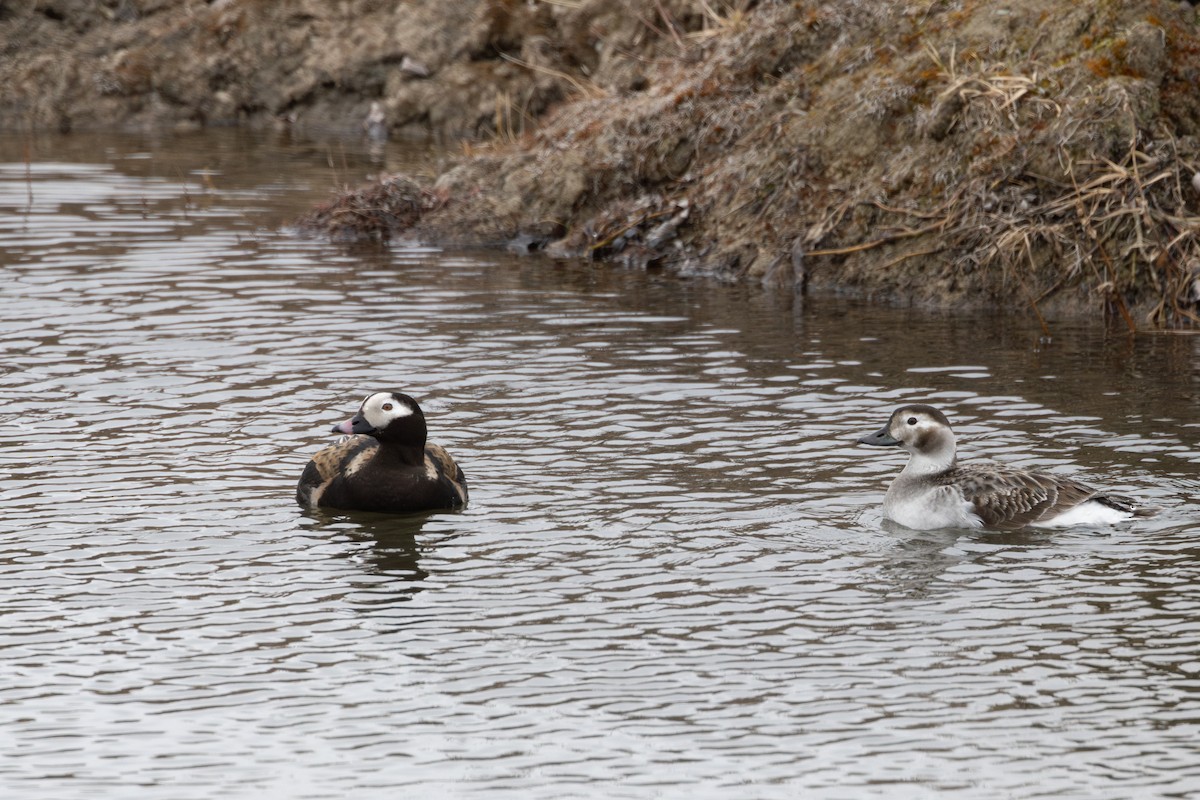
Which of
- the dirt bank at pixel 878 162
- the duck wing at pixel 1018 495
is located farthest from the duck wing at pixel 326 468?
the dirt bank at pixel 878 162

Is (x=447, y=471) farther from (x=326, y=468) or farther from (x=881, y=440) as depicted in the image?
(x=881, y=440)

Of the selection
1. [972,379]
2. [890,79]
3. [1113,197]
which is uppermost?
[890,79]

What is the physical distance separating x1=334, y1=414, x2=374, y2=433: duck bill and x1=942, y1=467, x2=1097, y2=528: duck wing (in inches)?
170

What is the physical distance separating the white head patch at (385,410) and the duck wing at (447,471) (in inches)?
16.5

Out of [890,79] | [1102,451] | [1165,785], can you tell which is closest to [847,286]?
[890,79]

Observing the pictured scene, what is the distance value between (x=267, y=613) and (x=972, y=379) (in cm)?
889

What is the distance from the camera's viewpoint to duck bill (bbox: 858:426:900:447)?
1371cm

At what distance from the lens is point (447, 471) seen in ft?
45.4

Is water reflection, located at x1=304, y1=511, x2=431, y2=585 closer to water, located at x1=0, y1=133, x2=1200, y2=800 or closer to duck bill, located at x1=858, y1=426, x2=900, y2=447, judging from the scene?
water, located at x1=0, y1=133, x2=1200, y2=800

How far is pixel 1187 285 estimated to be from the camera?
2055cm

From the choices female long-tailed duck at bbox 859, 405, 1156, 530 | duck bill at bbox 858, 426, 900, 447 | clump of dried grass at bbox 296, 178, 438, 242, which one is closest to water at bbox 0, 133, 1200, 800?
female long-tailed duck at bbox 859, 405, 1156, 530

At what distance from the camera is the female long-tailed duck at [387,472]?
44.7 feet

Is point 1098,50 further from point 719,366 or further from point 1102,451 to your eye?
point 1102,451

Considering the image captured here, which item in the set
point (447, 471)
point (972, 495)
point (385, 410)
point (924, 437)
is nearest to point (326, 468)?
point (385, 410)
